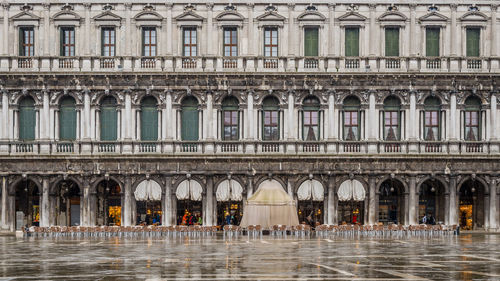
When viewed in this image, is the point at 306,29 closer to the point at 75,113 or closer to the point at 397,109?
the point at 397,109

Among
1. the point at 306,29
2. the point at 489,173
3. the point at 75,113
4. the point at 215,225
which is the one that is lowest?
the point at 215,225

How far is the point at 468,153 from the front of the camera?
5162cm

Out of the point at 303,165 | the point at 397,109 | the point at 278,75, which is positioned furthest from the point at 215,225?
the point at 397,109

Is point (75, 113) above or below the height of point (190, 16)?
below

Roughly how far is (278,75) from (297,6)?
15.3 feet

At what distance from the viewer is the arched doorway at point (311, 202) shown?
51562 millimetres

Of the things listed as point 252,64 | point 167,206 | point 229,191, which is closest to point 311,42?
point 252,64

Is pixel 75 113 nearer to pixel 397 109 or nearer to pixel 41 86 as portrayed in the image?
pixel 41 86

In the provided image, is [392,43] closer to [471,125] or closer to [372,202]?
Answer: [471,125]

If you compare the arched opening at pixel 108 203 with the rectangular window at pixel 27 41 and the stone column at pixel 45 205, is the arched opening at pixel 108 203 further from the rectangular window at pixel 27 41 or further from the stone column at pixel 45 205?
the rectangular window at pixel 27 41

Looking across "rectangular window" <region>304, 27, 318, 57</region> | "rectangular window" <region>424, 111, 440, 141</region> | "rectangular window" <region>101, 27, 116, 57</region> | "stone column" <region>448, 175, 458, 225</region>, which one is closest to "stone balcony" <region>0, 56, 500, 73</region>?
"rectangular window" <region>304, 27, 318, 57</region>

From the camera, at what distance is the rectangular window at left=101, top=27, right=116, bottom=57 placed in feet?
172

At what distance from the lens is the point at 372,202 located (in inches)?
2034

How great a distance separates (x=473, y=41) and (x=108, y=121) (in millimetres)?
23991
